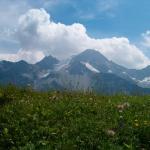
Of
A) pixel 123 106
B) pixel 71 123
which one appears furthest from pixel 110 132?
pixel 123 106

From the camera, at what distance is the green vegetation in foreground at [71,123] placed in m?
12.0

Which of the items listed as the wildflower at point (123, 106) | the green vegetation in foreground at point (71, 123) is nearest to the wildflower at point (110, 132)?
the green vegetation in foreground at point (71, 123)

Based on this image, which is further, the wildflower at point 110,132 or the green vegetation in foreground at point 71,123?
the wildflower at point 110,132

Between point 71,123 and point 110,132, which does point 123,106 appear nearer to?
point 71,123

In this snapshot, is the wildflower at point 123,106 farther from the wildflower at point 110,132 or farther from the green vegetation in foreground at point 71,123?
the wildflower at point 110,132

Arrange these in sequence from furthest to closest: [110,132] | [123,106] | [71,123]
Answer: [123,106], [71,123], [110,132]

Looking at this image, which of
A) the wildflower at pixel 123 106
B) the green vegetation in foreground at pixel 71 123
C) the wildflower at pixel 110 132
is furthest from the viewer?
the wildflower at pixel 123 106

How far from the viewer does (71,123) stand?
13.4 m

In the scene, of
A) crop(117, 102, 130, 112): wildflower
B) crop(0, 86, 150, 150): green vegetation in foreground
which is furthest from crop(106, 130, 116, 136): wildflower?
crop(117, 102, 130, 112): wildflower

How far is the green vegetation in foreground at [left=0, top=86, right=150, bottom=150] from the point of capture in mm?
12016

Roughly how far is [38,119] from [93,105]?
2559 mm

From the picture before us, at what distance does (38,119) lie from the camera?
13.6 meters

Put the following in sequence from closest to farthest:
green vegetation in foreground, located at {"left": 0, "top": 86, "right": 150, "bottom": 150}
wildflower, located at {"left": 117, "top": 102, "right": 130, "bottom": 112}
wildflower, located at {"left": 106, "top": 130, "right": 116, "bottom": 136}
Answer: green vegetation in foreground, located at {"left": 0, "top": 86, "right": 150, "bottom": 150}
wildflower, located at {"left": 106, "top": 130, "right": 116, "bottom": 136}
wildflower, located at {"left": 117, "top": 102, "right": 130, "bottom": 112}

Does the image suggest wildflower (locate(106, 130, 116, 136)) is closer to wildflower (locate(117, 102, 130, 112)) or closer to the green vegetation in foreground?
the green vegetation in foreground
